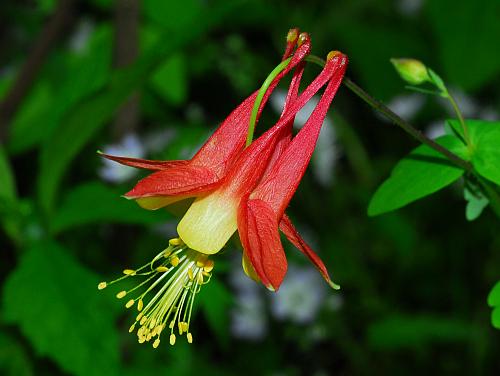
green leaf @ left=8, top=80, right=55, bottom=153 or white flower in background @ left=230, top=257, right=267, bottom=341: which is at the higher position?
green leaf @ left=8, top=80, right=55, bottom=153

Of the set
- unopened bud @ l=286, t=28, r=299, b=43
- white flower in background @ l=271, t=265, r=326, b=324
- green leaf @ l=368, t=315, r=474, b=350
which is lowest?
green leaf @ l=368, t=315, r=474, b=350

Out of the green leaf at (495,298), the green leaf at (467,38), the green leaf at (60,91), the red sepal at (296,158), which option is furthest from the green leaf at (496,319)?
the green leaf at (467,38)

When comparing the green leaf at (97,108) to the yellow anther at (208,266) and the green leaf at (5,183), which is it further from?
the yellow anther at (208,266)

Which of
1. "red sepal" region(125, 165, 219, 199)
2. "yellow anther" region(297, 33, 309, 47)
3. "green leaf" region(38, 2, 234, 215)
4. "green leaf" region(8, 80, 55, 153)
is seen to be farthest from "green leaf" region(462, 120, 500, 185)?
"green leaf" region(8, 80, 55, 153)

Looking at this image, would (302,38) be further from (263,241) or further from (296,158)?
(263,241)

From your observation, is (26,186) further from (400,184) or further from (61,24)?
(400,184)

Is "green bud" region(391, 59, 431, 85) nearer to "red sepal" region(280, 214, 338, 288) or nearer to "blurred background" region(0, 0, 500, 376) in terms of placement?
"red sepal" region(280, 214, 338, 288)

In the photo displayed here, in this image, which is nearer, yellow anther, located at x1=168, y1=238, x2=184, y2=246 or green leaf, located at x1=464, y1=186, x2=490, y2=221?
yellow anther, located at x1=168, y1=238, x2=184, y2=246
